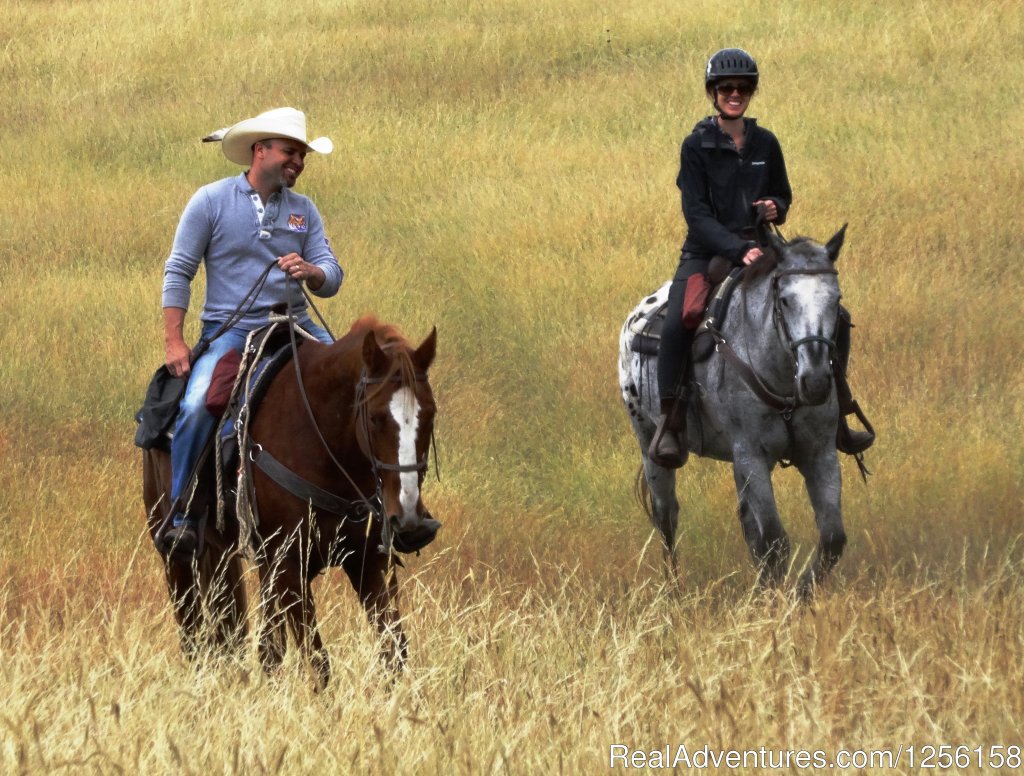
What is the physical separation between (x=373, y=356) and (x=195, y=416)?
131 cm

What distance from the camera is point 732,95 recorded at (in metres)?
8.19

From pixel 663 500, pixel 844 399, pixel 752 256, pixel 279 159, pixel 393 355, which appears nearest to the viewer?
pixel 393 355

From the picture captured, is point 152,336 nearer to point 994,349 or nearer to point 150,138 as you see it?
point 994,349

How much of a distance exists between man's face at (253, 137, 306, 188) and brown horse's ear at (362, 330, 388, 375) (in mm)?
1356

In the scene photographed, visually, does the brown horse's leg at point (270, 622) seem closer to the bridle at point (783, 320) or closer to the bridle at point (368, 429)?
the bridle at point (368, 429)

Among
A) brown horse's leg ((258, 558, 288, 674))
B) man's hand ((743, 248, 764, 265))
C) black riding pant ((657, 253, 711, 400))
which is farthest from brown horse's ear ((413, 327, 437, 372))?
black riding pant ((657, 253, 711, 400))

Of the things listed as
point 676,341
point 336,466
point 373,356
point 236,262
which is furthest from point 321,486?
point 676,341

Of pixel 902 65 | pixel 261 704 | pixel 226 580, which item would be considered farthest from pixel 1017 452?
pixel 902 65

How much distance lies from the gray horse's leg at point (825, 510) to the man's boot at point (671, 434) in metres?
0.82

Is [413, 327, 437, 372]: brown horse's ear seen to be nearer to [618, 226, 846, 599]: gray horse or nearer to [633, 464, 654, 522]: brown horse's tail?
[618, 226, 846, 599]: gray horse

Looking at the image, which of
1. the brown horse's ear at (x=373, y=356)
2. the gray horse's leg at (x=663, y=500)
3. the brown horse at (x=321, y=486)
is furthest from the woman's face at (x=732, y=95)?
the brown horse's ear at (x=373, y=356)

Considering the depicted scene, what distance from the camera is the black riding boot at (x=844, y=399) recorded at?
7867 millimetres

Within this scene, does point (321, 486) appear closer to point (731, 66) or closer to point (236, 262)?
point (236, 262)

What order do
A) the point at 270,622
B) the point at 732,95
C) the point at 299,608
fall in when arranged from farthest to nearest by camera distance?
the point at 732,95
the point at 299,608
the point at 270,622
